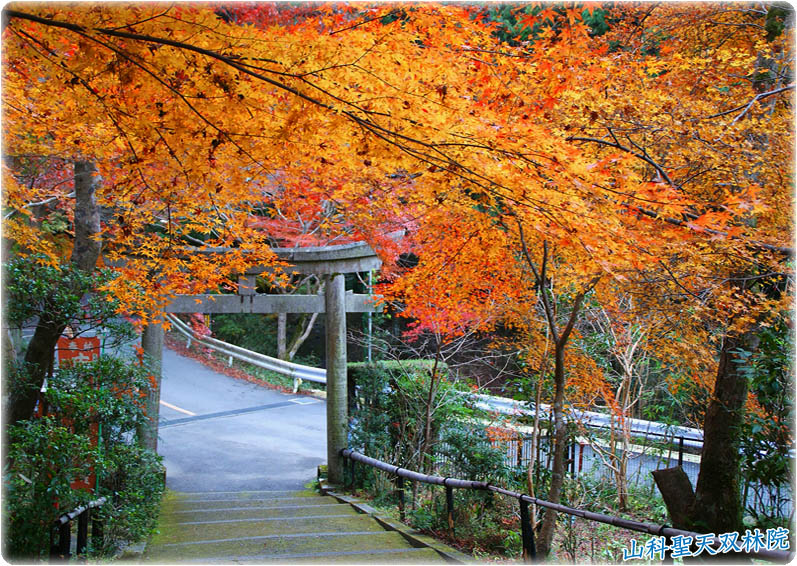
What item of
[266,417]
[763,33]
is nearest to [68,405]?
[763,33]

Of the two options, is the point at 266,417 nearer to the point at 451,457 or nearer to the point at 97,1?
the point at 451,457

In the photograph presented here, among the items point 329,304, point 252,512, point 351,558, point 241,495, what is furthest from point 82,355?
point 351,558

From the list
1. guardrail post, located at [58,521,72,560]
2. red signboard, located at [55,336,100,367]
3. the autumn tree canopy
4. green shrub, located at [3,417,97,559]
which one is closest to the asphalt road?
red signboard, located at [55,336,100,367]

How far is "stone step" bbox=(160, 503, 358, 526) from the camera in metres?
6.26

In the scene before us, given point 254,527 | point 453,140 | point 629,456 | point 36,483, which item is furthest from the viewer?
point 629,456

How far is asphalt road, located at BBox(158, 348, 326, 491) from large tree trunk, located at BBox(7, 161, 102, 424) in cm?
284

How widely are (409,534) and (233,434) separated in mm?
6646

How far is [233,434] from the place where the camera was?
11383 mm

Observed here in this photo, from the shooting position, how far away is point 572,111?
5457mm

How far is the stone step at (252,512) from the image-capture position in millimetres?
6262

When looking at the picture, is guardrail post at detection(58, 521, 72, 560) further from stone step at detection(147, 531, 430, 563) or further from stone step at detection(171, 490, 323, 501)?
stone step at detection(171, 490, 323, 501)

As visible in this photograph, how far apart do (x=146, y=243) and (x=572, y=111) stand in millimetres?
4342

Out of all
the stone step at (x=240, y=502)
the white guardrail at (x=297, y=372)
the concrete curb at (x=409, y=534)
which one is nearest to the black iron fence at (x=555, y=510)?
the concrete curb at (x=409, y=534)

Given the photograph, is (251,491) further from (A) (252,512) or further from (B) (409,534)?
(B) (409,534)
